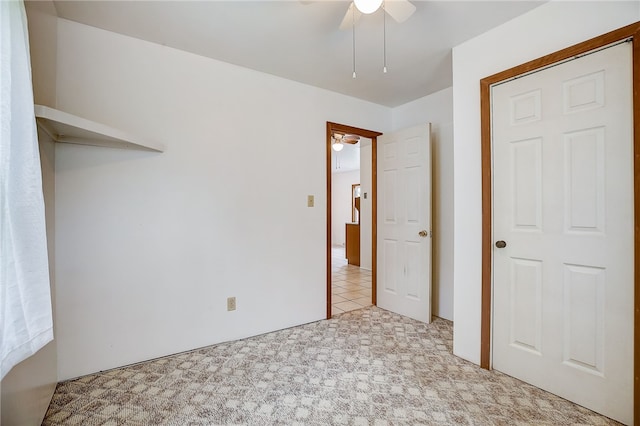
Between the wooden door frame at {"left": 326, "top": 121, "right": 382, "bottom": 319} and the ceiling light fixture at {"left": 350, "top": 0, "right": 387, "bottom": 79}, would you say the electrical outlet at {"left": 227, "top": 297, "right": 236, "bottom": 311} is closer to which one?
the wooden door frame at {"left": 326, "top": 121, "right": 382, "bottom": 319}

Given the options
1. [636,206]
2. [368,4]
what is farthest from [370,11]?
[636,206]

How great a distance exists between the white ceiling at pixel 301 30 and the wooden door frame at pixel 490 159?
37 cm

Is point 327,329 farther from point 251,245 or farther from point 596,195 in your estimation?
point 596,195

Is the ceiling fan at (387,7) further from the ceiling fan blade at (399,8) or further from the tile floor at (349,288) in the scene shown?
the tile floor at (349,288)

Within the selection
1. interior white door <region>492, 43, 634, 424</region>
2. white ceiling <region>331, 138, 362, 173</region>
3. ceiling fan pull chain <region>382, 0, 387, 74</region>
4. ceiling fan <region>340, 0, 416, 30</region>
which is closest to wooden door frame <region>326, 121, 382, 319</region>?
ceiling fan pull chain <region>382, 0, 387, 74</region>

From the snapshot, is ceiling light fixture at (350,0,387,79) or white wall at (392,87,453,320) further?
white wall at (392,87,453,320)

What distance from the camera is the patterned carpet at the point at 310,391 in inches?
61.3

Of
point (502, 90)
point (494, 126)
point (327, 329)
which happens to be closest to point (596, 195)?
point (494, 126)

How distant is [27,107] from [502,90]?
2.48 m

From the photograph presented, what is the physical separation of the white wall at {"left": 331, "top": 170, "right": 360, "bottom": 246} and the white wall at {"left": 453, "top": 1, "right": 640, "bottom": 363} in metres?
6.94

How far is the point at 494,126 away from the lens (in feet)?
6.63

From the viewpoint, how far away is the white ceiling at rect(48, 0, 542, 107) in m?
1.80

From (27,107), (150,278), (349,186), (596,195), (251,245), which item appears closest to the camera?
(27,107)

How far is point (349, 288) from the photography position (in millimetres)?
4285
